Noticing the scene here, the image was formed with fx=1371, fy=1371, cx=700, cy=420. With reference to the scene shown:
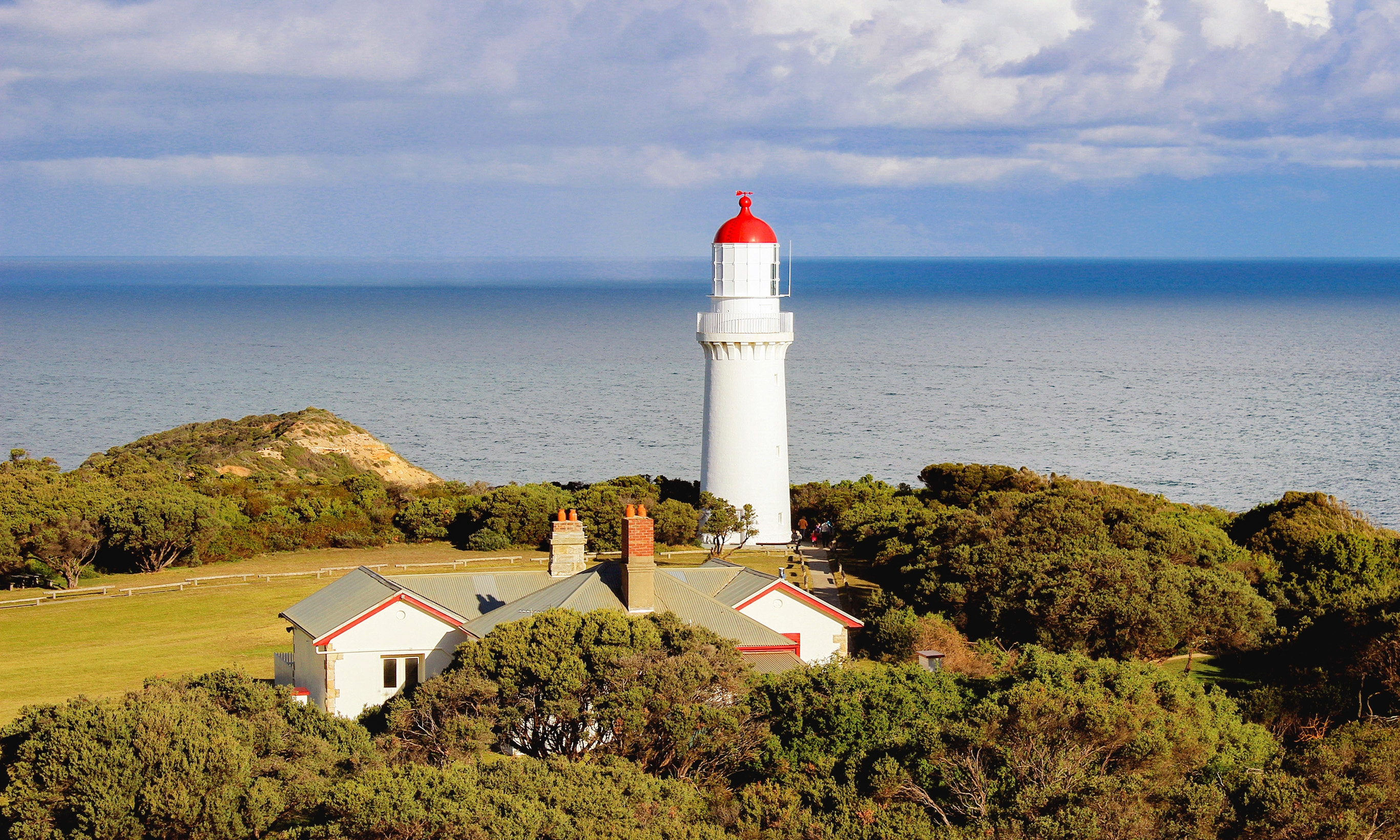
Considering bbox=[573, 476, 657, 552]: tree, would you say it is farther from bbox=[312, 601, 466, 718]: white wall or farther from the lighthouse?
bbox=[312, 601, 466, 718]: white wall

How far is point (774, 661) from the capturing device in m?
22.1

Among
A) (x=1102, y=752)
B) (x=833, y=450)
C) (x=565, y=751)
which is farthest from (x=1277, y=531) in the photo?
Result: (x=833, y=450)

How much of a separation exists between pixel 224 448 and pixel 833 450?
30.5 meters

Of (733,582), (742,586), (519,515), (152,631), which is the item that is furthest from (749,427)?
(152,631)

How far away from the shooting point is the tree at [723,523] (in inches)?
1412

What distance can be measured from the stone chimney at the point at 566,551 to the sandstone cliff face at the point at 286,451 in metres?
32.6

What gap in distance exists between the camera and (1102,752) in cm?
1691

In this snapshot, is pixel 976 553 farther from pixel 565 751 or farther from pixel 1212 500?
pixel 1212 500

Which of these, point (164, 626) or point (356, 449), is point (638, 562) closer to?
point (164, 626)

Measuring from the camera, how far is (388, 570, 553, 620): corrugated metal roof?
22.9m

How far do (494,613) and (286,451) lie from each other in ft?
135

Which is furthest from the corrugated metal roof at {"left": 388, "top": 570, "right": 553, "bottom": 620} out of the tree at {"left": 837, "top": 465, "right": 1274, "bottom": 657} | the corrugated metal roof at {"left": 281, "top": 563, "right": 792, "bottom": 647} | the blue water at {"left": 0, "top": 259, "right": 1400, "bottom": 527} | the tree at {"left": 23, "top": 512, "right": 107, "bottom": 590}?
the blue water at {"left": 0, "top": 259, "right": 1400, "bottom": 527}

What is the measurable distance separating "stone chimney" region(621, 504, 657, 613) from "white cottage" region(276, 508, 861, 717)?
2 cm

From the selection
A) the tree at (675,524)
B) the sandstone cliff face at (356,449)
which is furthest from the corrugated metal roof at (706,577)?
the sandstone cliff face at (356,449)
